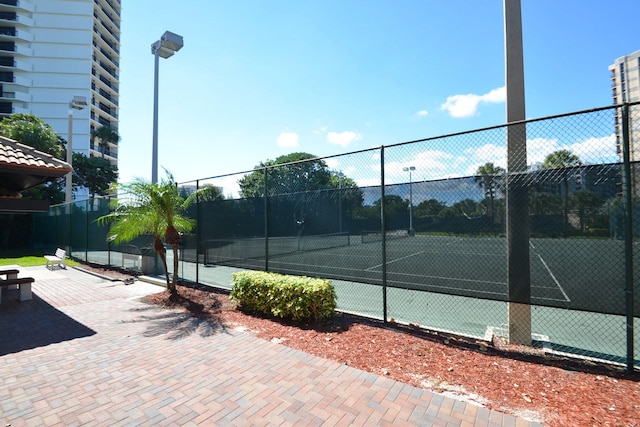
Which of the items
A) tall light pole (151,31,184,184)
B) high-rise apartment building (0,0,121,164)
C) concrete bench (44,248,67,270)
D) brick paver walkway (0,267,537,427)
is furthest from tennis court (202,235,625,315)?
high-rise apartment building (0,0,121,164)

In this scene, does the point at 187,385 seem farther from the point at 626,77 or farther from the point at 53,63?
the point at 626,77

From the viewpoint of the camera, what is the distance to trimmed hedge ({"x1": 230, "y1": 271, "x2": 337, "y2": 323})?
5414mm

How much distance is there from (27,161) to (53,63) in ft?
241

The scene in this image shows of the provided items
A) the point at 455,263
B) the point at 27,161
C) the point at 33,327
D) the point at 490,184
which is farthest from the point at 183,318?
the point at 490,184

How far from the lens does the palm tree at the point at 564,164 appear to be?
3.91 m

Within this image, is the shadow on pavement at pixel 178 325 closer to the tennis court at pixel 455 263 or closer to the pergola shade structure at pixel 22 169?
the tennis court at pixel 455 263

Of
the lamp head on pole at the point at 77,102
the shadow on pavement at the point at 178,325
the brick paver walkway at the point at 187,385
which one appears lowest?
the shadow on pavement at the point at 178,325

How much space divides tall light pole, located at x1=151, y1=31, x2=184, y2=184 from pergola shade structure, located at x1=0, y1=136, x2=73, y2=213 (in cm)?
549

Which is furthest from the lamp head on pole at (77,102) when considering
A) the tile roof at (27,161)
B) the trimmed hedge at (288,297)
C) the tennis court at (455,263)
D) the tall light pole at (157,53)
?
the trimmed hedge at (288,297)

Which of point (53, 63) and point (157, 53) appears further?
point (53, 63)

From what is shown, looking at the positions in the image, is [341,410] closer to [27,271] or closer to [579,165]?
[579,165]

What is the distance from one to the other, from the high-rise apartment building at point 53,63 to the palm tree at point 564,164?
Result: 231ft

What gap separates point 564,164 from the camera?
439cm

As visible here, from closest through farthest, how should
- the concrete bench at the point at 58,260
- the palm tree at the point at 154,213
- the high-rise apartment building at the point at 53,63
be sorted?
the palm tree at the point at 154,213 → the concrete bench at the point at 58,260 → the high-rise apartment building at the point at 53,63
